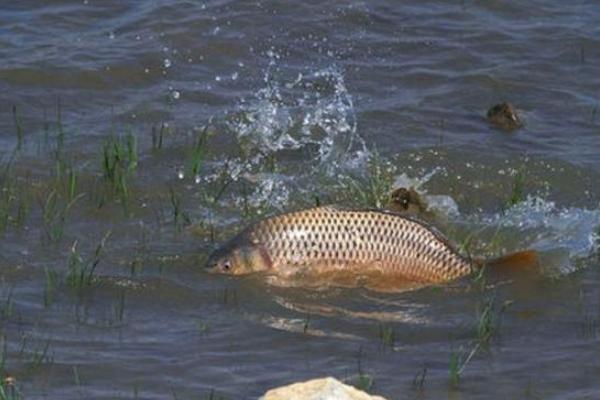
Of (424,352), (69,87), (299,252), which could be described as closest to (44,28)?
(69,87)

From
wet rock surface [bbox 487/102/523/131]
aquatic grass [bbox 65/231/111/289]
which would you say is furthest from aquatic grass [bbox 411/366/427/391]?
wet rock surface [bbox 487/102/523/131]

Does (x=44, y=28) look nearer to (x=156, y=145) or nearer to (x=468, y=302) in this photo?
(x=156, y=145)

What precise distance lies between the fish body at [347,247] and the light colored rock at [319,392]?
267 centimetres

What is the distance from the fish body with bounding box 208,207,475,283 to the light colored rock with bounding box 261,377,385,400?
105 inches

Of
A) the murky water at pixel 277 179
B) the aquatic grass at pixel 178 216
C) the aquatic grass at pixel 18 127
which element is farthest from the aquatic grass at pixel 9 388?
the aquatic grass at pixel 18 127

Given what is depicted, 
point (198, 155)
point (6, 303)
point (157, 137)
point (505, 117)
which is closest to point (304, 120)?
point (157, 137)

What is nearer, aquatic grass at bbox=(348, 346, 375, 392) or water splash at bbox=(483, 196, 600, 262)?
aquatic grass at bbox=(348, 346, 375, 392)

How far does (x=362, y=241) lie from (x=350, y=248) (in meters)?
0.07

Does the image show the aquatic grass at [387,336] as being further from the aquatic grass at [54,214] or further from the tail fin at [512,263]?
the aquatic grass at [54,214]

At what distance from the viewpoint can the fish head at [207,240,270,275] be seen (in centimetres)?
834

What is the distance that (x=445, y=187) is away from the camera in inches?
396

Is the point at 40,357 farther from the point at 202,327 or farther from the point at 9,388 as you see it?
the point at 202,327

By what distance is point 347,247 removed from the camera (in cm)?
839

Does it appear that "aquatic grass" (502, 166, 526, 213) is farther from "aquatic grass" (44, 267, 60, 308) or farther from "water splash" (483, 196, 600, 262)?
"aquatic grass" (44, 267, 60, 308)
